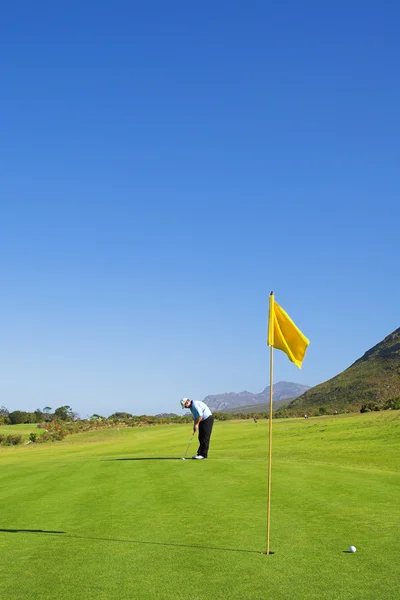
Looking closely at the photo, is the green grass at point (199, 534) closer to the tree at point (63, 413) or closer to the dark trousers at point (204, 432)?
the dark trousers at point (204, 432)

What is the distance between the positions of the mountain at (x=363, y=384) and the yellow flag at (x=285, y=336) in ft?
199

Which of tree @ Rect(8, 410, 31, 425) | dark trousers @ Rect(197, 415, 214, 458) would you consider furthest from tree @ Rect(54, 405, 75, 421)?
dark trousers @ Rect(197, 415, 214, 458)

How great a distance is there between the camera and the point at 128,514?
37.6 ft

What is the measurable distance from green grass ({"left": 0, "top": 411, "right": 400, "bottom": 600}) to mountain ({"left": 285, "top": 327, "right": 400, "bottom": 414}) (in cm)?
5534

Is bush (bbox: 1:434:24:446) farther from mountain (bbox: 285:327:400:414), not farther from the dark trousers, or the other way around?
the dark trousers

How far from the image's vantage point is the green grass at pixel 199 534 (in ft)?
23.2

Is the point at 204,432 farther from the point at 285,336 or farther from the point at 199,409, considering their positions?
the point at 285,336

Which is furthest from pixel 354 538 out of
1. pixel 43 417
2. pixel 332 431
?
pixel 43 417

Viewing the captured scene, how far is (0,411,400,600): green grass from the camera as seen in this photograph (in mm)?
7059

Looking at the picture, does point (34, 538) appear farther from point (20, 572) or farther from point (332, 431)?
point (332, 431)

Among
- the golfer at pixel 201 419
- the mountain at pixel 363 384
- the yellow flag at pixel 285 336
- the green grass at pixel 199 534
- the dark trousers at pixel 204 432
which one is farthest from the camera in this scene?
the mountain at pixel 363 384

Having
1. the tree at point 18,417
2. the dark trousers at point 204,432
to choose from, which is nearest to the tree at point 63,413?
the tree at point 18,417

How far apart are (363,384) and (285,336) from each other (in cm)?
7731

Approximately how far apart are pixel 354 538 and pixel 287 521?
1.52m
